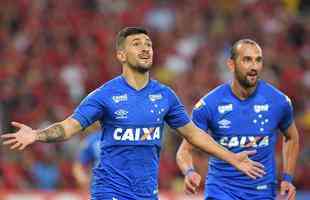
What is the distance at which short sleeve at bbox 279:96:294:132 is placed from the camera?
406 inches

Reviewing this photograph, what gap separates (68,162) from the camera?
15430 mm

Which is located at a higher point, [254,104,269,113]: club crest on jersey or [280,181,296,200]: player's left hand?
[254,104,269,113]: club crest on jersey

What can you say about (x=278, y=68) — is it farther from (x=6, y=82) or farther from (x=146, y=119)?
(x=146, y=119)

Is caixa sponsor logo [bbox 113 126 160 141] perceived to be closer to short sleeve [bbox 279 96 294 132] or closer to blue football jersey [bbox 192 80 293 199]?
blue football jersey [bbox 192 80 293 199]

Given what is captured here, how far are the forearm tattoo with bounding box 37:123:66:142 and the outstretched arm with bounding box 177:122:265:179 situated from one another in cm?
126

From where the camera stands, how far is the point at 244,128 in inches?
403

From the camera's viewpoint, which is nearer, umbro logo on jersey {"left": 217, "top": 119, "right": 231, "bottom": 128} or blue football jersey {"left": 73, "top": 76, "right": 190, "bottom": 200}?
blue football jersey {"left": 73, "top": 76, "right": 190, "bottom": 200}

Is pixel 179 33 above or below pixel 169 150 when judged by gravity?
above

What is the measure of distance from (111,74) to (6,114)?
195 centimetres

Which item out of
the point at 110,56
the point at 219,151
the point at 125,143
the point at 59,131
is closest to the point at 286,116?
the point at 219,151

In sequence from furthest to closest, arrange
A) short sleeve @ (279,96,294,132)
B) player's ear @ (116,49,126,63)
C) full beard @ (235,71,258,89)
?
short sleeve @ (279,96,294,132)
full beard @ (235,71,258,89)
player's ear @ (116,49,126,63)

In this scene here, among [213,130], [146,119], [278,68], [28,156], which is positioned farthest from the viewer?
[278,68]

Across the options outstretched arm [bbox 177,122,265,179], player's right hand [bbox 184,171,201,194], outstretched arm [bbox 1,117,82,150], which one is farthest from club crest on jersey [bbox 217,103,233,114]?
outstretched arm [bbox 1,117,82,150]

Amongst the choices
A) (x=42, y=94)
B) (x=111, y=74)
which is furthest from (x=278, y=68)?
(x=42, y=94)
